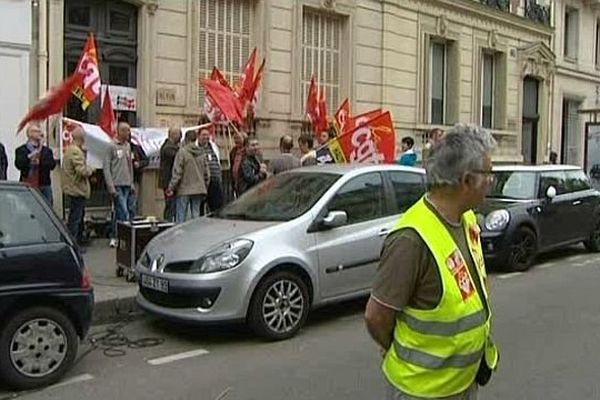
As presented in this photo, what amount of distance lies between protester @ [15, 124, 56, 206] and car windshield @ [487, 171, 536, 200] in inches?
247

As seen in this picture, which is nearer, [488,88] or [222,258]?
[222,258]

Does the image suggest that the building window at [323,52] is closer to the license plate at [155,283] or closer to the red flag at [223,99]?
the red flag at [223,99]

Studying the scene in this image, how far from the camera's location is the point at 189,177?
11148mm

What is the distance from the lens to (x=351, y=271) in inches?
303

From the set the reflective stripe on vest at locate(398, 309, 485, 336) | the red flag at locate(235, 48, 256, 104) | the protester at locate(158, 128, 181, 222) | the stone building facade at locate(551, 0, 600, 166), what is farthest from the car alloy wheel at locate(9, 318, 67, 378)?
the stone building facade at locate(551, 0, 600, 166)

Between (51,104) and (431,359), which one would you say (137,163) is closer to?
(51,104)

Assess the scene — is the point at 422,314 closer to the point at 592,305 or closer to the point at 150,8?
the point at 592,305

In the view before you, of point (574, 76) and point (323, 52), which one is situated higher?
point (574, 76)

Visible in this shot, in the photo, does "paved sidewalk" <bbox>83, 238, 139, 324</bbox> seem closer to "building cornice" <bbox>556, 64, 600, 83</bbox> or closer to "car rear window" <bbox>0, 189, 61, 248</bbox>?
"car rear window" <bbox>0, 189, 61, 248</bbox>

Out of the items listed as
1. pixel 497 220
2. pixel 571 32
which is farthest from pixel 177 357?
pixel 571 32

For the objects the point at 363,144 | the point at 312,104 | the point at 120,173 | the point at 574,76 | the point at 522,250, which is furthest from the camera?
the point at 574,76

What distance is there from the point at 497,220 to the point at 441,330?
841 cm

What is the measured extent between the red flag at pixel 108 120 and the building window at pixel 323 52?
5296mm

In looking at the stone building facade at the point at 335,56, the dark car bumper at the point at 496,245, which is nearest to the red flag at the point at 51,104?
the stone building facade at the point at 335,56
